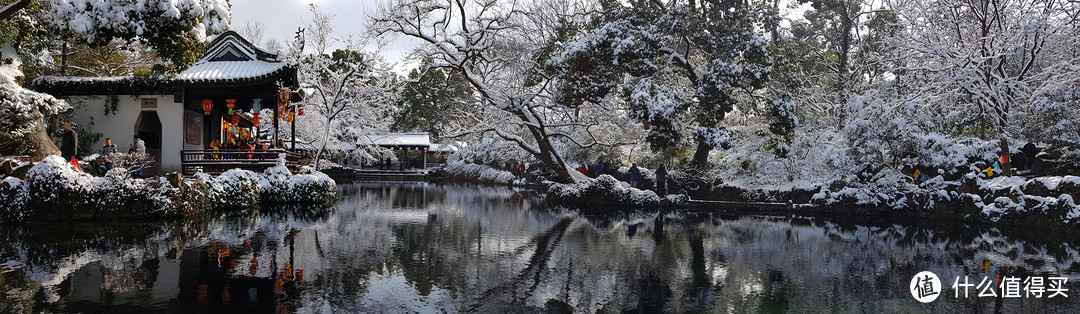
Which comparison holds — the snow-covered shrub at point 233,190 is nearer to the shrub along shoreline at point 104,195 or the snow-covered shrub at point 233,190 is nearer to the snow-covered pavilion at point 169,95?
the shrub along shoreline at point 104,195

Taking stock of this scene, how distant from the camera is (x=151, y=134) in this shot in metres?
20.3

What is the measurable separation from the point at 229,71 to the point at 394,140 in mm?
24494

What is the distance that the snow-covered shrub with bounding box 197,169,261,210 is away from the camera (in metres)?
14.1

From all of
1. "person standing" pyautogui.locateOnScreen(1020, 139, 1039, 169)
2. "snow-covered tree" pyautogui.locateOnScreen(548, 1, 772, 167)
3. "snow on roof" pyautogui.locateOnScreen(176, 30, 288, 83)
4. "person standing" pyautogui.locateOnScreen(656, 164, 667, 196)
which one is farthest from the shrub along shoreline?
"person standing" pyautogui.locateOnScreen(1020, 139, 1039, 169)

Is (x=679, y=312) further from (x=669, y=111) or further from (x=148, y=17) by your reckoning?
(x=669, y=111)

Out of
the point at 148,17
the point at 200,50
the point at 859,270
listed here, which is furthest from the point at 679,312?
the point at 200,50

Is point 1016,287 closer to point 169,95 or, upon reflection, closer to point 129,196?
point 129,196

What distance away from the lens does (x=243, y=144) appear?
20766mm

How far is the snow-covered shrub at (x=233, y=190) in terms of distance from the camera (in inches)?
555

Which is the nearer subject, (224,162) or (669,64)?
(224,162)

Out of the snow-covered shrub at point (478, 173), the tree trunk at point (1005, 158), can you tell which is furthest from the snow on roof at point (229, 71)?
the tree trunk at point (1005, 158)

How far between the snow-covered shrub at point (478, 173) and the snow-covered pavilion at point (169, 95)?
714 inches

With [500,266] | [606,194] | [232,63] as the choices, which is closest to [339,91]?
[232,63]

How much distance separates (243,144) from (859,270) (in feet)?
63.0
